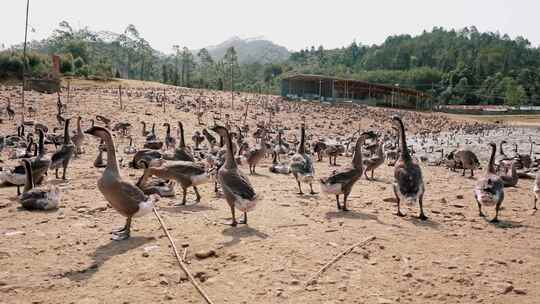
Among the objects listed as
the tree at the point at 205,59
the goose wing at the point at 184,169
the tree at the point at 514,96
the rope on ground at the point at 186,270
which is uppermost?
the tree at the point at 205,59

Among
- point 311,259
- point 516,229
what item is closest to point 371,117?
point 516,229

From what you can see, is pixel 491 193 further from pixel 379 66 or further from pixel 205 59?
pixel 379 66

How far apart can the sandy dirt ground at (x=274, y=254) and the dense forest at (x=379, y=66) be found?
211 feet

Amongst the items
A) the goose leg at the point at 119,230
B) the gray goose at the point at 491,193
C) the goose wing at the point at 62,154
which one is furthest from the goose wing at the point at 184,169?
the gray goose at the point at 491,193

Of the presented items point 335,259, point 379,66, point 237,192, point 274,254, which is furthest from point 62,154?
point 379,66

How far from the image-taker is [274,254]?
7.75m

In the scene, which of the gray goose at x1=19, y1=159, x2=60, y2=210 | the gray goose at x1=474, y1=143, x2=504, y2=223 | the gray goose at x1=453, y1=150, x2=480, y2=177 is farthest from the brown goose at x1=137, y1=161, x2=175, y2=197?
the gray goose at x1=453, y1=150, x2=480, y2=177

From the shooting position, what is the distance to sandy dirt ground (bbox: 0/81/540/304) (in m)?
6.48

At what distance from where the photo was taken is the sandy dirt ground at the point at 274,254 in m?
6.48

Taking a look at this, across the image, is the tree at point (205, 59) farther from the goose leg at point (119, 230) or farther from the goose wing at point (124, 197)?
the goose wing at point (124, 197)

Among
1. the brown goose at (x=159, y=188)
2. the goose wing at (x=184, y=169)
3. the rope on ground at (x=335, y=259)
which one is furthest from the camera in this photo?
the brown goose at (x=159, y=188)

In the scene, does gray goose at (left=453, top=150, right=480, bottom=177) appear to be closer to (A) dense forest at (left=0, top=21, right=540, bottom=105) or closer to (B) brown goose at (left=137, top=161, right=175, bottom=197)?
(B) brown goose at (left=137, top=161, right=175, bottom=197)

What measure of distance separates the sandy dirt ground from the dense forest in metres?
64.3

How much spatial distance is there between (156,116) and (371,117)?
30906 millimetres
